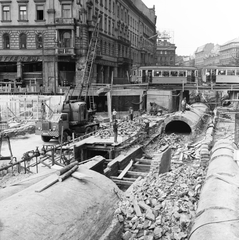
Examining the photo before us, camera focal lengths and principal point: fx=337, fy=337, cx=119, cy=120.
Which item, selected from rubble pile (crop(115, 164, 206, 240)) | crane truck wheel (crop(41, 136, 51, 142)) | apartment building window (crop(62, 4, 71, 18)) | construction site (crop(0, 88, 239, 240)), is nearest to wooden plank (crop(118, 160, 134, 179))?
construction site (crop(0, 88, 239, 240))

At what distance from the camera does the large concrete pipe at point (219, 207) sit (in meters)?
5.45

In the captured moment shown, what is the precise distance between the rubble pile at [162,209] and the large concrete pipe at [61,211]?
0.49m

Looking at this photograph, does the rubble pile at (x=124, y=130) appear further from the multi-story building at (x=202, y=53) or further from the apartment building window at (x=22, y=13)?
the multi-story building at (x=202, y=53)

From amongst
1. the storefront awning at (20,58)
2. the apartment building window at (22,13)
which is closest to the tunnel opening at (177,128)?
the storefront awning at (20,58)

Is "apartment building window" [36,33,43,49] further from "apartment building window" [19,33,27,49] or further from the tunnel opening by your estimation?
the tunnel opening

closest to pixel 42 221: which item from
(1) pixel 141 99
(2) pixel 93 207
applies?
(2) pixel 93 207

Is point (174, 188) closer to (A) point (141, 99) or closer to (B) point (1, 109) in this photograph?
(B) point (1, 109)

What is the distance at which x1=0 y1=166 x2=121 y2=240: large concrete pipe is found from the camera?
5805 millimetres

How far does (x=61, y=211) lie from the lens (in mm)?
6574

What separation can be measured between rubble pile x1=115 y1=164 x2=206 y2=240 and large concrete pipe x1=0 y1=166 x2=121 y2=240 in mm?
492

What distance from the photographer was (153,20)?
9494 cm

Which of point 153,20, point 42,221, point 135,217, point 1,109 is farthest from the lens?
point 153,20

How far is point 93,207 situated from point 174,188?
2.54m

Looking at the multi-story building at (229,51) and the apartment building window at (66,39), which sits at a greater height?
the multi-story building at (229,51)
